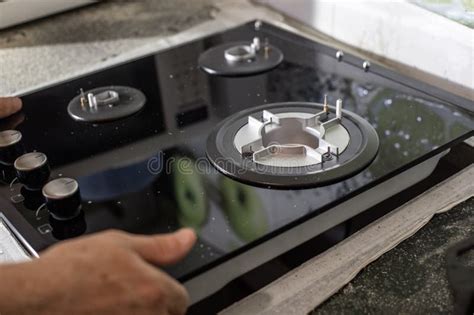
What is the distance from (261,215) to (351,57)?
1.55 feet

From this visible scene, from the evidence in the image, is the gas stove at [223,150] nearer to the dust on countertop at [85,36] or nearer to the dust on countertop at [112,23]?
the dust on countertop at [85,36]

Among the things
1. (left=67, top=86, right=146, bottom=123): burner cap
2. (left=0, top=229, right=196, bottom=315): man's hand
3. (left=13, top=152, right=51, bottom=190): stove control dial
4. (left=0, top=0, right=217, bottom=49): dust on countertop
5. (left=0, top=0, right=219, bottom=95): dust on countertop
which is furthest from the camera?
(left=0, top=0, right=217, bottom=49): dust on countertop

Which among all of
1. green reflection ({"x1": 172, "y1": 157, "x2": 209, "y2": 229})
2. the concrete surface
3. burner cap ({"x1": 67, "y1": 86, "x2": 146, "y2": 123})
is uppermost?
burner cap ({"x1": 67, "y1": 86, "x2": 146, "y2": 123})

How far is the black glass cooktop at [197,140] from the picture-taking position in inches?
26.1

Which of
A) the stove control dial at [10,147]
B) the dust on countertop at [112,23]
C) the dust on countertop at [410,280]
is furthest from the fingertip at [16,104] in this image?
the dust on countertop at [410,280]

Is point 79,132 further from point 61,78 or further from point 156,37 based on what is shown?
point 156,37

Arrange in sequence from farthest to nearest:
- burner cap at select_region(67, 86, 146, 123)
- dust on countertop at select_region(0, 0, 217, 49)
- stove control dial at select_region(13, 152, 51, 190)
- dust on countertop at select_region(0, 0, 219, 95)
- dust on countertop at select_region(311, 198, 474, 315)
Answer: dust on countertop at select_region(0, 0, 217, 49)
dust on countertop at select_region(0, 0, 219, 95)
burner cap at select_region(67, 86, 146, 123)
stove control dial at select_region(13, 152, 51, 190)
dust on countertop at select_region(311, 198, 474, 315)

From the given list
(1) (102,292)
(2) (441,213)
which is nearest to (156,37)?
(2) (441,213)

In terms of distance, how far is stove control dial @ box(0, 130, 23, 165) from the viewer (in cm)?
79

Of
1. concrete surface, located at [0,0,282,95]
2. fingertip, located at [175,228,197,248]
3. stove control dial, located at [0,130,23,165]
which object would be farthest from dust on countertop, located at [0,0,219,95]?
fingertip, located at [175,228,197,248]

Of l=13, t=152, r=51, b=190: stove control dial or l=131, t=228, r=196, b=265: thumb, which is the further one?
l=13, t=152, r=51, b=190: stove control dial

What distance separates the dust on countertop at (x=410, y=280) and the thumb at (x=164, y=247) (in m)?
0.16

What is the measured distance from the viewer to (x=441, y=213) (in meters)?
0.73

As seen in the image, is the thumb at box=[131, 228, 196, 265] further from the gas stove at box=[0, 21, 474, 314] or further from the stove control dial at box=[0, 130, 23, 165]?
the stove control dial at box=[0, 130, 23, 165]
